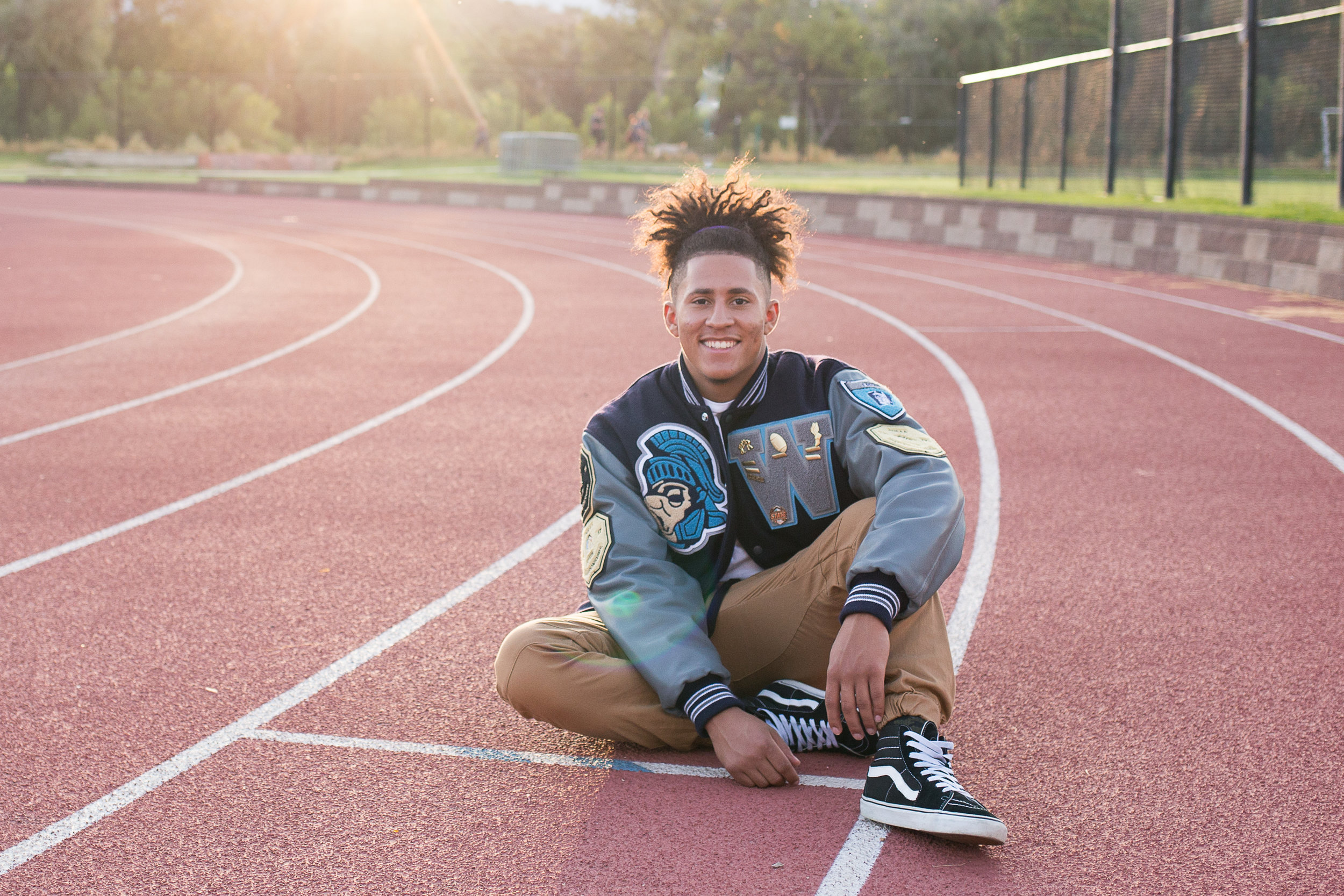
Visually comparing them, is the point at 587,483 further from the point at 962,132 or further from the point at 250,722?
the point at 962,132

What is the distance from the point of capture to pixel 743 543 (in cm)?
376

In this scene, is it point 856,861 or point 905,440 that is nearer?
point 856,861

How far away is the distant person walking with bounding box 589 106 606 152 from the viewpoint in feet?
130

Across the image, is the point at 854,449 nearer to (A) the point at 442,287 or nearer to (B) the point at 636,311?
(B) the point at 636,311

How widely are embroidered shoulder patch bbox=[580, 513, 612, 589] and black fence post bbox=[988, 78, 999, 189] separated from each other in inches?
822

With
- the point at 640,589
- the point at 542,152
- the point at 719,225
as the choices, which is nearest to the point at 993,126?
the point at 542,152

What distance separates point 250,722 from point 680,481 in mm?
1428

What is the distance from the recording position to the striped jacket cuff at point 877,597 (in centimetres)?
318

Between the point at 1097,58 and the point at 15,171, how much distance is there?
3313cm

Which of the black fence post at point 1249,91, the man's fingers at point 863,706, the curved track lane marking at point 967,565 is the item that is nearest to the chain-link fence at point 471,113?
the black fence post at point 1249,91

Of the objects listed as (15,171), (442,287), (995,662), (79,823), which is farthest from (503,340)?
(15,171)

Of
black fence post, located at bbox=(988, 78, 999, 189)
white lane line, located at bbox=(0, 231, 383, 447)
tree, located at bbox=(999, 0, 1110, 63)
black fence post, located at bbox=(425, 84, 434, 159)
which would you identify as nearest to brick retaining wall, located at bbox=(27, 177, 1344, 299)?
black fence post, located at bbox=(988, 78, 999, 189)

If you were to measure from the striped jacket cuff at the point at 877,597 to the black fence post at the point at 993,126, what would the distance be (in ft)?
69.0

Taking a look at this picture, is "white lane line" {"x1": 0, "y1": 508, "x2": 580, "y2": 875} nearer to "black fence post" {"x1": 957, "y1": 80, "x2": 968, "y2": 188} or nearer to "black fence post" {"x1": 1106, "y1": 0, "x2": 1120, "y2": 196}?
"black fence post" {"x1": 1106, "y1": 0, "x2": 1120, "y2": 196}
